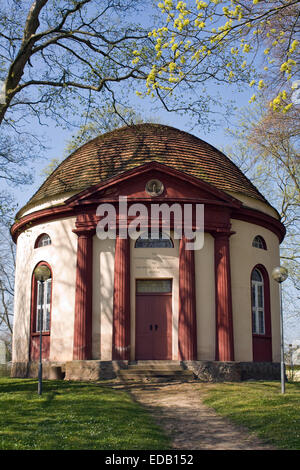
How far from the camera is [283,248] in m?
34.5

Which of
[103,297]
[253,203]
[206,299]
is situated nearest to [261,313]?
[206,299]

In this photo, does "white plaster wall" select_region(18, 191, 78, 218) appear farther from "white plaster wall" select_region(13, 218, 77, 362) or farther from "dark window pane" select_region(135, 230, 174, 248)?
"dark window pane" select_region(135, 230, 174, 248)

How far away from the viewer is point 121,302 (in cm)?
1839

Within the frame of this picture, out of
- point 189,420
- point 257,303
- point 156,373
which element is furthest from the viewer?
point 257,303

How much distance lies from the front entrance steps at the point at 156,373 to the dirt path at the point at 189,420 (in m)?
0.55

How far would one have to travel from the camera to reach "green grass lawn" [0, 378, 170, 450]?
8.42 meters

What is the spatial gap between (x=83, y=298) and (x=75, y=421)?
881 cm

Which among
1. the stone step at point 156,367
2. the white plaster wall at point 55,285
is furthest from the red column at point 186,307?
the white plaster wall at point 55,285

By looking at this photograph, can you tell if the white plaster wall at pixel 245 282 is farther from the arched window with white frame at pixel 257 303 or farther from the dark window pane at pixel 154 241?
the dark window pane at pixel 154 241

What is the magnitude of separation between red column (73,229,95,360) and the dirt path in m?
2.86

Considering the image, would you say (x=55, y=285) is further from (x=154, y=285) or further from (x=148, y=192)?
(x=148, y=192)
